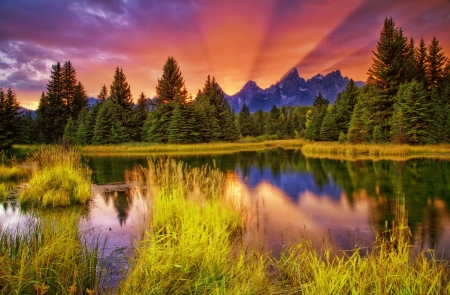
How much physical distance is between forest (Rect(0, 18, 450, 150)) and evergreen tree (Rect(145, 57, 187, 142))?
0.53 feet

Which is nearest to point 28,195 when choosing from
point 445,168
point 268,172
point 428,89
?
point 268,172

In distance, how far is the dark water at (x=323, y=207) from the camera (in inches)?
302

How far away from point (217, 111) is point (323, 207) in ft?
168

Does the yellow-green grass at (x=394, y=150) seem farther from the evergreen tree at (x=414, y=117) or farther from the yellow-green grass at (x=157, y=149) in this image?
the yellow-green grass at (x=157, y=149)

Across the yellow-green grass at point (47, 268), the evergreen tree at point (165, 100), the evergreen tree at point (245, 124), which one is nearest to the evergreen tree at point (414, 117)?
the evergreen tree at point (165, 100)

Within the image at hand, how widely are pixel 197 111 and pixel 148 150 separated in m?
11.9

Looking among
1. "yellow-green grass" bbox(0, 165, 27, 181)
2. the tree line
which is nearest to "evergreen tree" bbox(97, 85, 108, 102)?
the tree line

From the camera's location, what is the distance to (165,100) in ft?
179

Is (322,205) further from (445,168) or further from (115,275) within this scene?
(445,168)

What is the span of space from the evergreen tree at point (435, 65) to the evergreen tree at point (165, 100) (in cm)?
3862

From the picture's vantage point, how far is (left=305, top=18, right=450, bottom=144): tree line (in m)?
35.3

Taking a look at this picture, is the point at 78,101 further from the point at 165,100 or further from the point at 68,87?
the point at 165,100

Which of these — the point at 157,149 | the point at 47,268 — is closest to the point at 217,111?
the point at 157,149

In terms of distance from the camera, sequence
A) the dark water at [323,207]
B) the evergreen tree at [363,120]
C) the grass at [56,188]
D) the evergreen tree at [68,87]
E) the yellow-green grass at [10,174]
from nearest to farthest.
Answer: the dark water at [323,207]
the grass at [56,188]
the yellow-green grass at [10,174]
the evergreen tree at [363,120]
the evergreen tree at [68,87]
